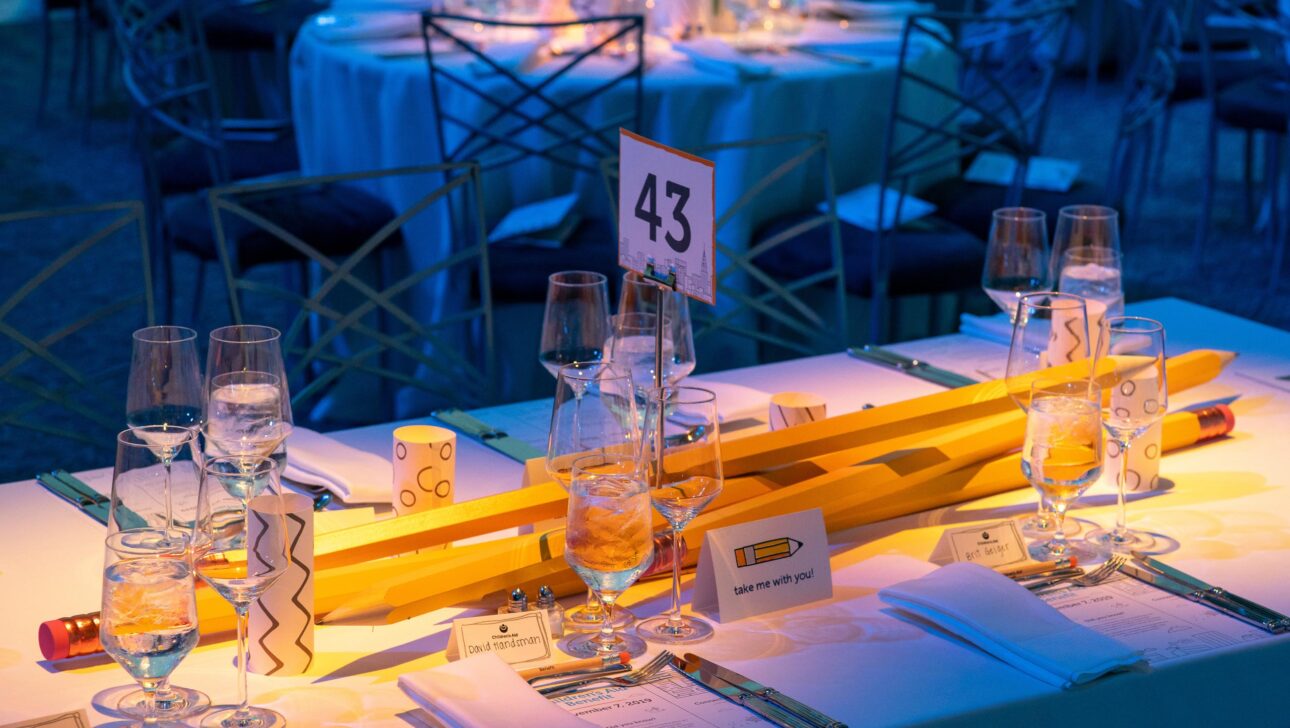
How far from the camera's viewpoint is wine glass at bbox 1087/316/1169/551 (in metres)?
1.77

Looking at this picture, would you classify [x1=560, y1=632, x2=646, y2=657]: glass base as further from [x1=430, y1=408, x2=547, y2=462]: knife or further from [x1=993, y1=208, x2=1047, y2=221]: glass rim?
[x1=993, y1=208, x2=1047, y2=221]: glass rim

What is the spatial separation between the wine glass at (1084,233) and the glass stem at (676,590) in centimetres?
99

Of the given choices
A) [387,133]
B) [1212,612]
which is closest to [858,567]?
[1212,612]

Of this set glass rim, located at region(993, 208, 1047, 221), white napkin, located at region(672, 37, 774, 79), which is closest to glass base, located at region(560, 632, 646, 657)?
glass rim, located at region(993, 208, 1047, 221)

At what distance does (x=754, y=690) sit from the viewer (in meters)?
1.41

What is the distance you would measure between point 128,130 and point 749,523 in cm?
710

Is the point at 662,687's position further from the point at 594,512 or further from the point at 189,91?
the point at 189,91

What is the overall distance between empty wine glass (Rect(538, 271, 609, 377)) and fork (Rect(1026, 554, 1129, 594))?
0.66 metres

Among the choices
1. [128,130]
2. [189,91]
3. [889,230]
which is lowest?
[128,130]

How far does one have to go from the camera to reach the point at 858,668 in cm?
147

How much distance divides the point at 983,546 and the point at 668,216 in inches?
19.4

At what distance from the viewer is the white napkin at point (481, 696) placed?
4.29 feet

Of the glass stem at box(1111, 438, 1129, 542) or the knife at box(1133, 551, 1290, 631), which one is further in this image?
the glass stem at box(1111, 438, 1129, 542)

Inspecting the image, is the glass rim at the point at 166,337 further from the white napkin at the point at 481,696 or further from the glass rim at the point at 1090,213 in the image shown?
the glass rim at the point at 1090,213
